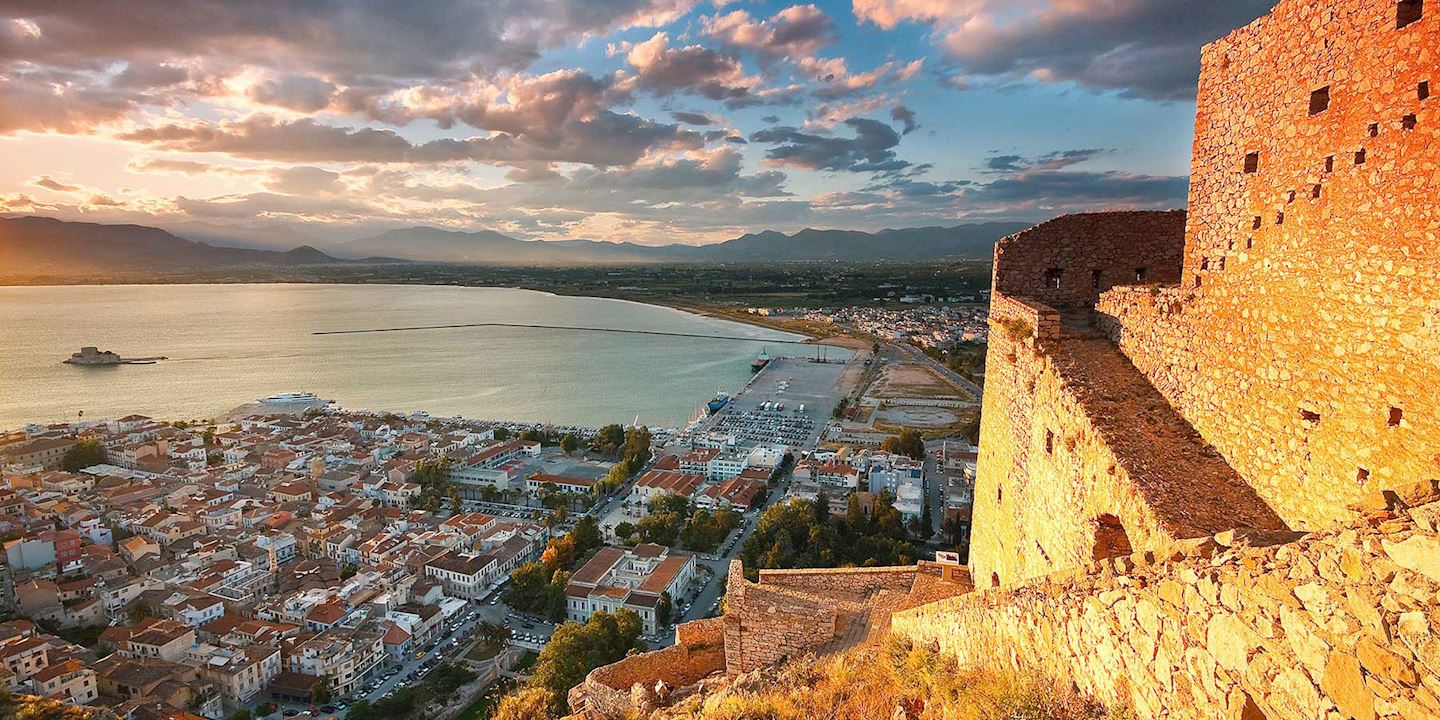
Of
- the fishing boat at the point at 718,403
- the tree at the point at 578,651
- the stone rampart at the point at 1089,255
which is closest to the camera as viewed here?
the stone rampart at the point at 1089,255

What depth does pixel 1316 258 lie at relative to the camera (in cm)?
323

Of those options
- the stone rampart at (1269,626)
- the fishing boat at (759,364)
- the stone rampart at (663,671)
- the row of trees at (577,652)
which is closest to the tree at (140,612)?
the row of trees at (577,652)

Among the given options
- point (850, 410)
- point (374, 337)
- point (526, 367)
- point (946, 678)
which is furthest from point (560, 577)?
point (374, 337)

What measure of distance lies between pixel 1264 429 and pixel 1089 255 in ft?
9.80


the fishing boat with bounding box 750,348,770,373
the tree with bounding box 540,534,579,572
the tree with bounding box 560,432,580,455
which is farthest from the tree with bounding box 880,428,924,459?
the fishing boat with bounding box 750,348,770,373

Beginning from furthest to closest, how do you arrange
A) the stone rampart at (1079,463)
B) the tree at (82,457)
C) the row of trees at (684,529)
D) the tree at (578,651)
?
the tree at (82,457), the row of trees at (684,529), the tree at (578,651), the stone rampart at (1079,463)

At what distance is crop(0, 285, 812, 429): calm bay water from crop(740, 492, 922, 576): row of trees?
20993 millimetres

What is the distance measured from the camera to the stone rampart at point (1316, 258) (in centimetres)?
270

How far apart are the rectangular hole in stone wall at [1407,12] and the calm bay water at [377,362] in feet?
142

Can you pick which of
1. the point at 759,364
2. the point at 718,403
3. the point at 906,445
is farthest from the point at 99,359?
the point at 906,445

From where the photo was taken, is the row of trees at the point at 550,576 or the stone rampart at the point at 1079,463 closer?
the stone rampart at the point at 1079,463

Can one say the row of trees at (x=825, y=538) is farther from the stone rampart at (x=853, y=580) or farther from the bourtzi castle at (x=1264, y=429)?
the bourtzi castle at (x=1264, y=429)

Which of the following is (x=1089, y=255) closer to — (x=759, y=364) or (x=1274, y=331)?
(x=1274, y=331)

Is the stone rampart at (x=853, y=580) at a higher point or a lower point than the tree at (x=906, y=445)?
higher
